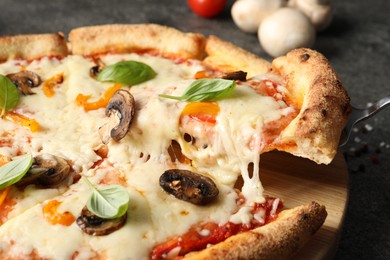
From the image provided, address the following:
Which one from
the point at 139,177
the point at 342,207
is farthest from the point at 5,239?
the point at 342,207

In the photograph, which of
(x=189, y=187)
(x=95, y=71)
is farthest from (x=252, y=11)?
(x=189, y=187)

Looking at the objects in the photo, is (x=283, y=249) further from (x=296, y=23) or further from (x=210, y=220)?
(x=296, y=23)

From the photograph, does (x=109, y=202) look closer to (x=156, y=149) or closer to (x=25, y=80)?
(x=156, y=149)

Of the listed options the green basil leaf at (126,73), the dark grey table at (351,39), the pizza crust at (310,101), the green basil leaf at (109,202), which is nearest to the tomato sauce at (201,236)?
the green basil leaf at (109,202)

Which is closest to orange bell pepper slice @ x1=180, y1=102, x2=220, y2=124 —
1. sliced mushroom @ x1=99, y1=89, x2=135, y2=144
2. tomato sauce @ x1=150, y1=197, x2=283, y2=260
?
sliced mushroom @ x1=99, y1=89, x2=135, y2=144

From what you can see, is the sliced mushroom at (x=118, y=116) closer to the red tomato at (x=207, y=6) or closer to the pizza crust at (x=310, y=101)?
the pizza crust at (x=310, y=101)

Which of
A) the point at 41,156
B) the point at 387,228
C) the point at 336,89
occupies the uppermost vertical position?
the point at 336,89

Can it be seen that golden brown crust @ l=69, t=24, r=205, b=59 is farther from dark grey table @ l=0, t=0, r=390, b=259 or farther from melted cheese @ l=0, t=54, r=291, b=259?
dark grey table @ l=0, t=0, r=390, b=259
